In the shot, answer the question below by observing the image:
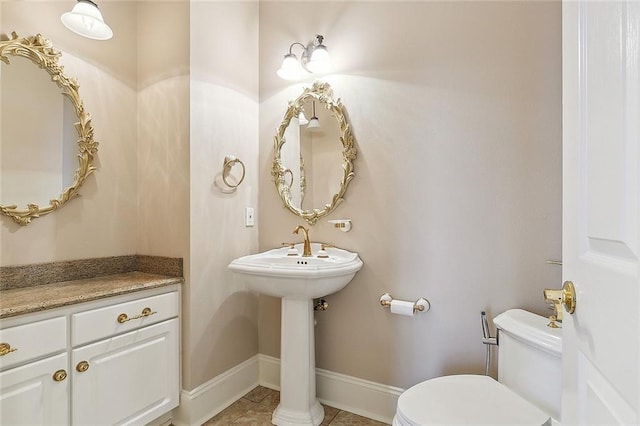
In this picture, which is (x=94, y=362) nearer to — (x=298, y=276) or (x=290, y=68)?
(x=298, y=276)

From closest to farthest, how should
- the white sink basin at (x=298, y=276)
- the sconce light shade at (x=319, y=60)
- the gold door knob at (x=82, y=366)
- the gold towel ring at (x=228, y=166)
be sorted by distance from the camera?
1. the gold door knob at (x=82, y=366)
2. the white sink basin at (x=298, y=276)
3. the sconce light shade at (x=319, y=60)
4. the gold towel ring at (x=228, y=166)

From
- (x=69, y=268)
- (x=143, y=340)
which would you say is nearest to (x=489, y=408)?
(x=143, y=340)

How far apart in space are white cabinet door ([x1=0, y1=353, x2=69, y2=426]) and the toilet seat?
1.35 metres

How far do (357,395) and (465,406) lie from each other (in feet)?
2.93

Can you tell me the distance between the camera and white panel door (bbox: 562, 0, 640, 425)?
0.47m

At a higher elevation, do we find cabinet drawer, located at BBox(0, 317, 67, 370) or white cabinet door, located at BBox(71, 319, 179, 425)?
cabinet drawer, located at BBox(0, 317, 67, 370)

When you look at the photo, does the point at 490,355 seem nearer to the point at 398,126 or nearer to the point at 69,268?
the point at 398,126

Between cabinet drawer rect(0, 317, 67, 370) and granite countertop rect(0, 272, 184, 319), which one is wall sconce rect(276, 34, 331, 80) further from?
cabinet drawer rect(0, 317, 67, 370)

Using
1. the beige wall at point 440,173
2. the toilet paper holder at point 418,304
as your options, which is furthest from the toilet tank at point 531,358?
the toilet paper holder at point 418,304

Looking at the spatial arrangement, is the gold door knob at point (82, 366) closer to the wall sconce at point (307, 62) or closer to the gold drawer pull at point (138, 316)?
the gold drawer pull at point (138, 316)

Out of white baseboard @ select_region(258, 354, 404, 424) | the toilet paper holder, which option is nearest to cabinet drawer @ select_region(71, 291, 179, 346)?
white baseboard @ select_region(258, 354, 404, 424)

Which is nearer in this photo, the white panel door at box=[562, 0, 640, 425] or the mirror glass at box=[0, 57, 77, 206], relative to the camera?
the white panel door at box=[562, 0, 640, 425]

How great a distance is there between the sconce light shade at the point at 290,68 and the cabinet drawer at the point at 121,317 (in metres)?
1.44

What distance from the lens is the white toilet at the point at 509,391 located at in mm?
1203
